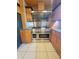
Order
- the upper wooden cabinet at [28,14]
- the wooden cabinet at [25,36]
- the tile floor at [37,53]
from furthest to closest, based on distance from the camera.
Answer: the upper wooden cabinet at [28,14] < the wooden cabinet at [25,36] < the tile floor at [37,53]

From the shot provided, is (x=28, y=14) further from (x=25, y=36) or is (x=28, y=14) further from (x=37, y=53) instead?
(x=37, y=53)

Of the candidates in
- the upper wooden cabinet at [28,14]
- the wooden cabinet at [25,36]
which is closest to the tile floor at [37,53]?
the wooden cabinet at [25,36]

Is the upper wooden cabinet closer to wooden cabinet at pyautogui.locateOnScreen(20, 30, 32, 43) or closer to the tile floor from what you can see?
wooden cabinet at pyautogui.locateOnScreen(20, 30, 32, 43)

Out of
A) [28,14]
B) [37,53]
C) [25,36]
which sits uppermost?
[28,14]

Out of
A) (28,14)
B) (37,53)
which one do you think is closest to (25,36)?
(28,14)

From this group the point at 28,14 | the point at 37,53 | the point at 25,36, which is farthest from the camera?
the point at 28,14

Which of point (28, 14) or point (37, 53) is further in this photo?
point (28, 14)

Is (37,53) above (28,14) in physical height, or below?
below

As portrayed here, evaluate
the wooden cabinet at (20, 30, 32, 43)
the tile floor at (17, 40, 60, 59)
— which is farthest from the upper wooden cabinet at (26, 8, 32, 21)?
the tile floor at (17, 40, 60, 59)

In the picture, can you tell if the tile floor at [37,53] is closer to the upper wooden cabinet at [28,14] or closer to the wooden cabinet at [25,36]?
the wooden cabinet at [25,36]

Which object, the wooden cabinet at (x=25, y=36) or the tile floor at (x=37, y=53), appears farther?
the wooden cabinet at (x=25, y=36)

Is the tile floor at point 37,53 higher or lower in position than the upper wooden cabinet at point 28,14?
lower

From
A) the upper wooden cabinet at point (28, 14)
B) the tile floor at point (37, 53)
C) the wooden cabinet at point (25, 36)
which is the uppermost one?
the upper wooden cabinet at point (28, 14)
